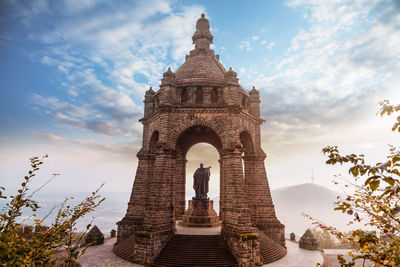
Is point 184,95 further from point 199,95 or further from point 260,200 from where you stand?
point 260,200

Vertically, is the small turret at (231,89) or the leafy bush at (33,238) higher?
the small turret at (231,89)

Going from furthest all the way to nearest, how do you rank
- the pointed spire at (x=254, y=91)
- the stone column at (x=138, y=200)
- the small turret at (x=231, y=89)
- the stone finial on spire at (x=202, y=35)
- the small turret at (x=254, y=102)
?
the stone finial on spire at (x=202, y=35) < the pointed spire at (x=254, y=91) < the small turret at (x=254, y=102) < the stone column at (x=138, y=200) < the small turret at (x=231, y=89)

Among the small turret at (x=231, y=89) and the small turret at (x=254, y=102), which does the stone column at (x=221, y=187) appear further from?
the small turret at (x=231, y=89)

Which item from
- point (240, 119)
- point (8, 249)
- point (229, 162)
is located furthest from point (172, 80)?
point (8, 249)

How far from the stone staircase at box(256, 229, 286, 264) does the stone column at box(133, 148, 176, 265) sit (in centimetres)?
586

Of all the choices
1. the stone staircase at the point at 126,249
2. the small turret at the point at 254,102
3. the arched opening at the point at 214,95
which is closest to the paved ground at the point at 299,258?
the stone staircase at the point at 126,249

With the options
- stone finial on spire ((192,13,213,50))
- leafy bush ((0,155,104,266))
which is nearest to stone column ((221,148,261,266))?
leafy bush ((0,155,104,266))

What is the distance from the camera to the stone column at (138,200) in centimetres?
1667

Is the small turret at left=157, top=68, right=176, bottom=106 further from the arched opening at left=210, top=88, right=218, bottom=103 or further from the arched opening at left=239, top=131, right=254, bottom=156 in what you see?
the arched opening at left=239, top=131, right=254, bottom=156

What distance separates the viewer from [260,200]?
1723cm

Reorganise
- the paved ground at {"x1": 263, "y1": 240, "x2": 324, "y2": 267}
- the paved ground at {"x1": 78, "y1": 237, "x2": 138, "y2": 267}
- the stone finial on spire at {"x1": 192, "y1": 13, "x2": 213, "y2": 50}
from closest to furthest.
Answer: the paved ground at {"x1": 78, "y1": 237, "x2": 138, "y2": 267} → the paved ground at {"x1": 263, "y1": 240, "x2": 324, "y2": 267} → the stone finial on spire at {"x1": 192, "y1": 13, "x2": 213, "y2": 50}

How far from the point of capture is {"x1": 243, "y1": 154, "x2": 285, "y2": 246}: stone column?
1669 centimetres

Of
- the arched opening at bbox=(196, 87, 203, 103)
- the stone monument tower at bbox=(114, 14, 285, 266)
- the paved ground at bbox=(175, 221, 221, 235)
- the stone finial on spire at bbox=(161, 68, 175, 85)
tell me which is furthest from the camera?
the arched opening at bbox=(196, 87, 203, 103)

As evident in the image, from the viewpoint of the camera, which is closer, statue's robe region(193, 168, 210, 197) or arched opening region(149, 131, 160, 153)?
arched opening region(149, 131, 160, 153)
